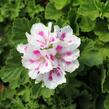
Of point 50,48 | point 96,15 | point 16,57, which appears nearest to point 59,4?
point 96,15

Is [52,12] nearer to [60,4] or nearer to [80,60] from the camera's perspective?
[60,4]

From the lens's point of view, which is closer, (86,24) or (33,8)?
(86,24)

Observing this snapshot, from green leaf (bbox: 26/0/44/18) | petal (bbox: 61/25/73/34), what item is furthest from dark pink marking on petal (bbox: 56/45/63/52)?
green leaf (bbox: 26/0/44/18)

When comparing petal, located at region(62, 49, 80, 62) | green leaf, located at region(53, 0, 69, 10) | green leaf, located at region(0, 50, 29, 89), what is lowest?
green leaf, located at region(0, 50, 29, 89)

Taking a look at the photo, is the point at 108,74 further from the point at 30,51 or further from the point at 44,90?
the point at 30,51

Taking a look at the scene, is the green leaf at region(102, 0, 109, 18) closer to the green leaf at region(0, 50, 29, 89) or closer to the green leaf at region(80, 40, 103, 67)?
the green leaf at region(80, 40, 103, 67)

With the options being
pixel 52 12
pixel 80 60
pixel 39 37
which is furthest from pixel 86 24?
pixel 39 37
